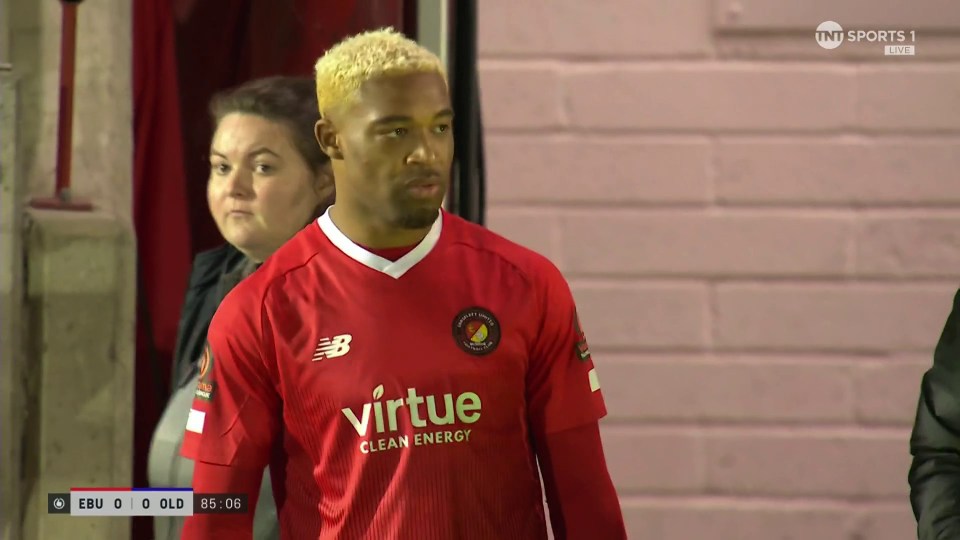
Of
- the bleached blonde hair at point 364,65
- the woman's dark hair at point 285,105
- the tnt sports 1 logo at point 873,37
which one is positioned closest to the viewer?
the bleached blonde hair at point 364,65

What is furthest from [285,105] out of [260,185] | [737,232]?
[737,232]

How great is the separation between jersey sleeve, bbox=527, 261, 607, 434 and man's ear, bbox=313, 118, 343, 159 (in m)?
0.23

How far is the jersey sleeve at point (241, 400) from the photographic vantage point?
1171 mm

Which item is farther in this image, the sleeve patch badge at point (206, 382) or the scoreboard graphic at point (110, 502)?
the scoreboard graphic at point (110, 502)

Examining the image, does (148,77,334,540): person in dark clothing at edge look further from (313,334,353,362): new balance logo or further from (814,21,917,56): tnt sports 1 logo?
(814,21,917,56): tnt sports 1 logo

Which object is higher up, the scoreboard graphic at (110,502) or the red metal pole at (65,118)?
the red metal pole at (65,118)

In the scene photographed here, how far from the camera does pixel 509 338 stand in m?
1.18

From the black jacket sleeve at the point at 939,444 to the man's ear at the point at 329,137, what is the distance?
27.7 inches

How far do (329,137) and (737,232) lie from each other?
597 millimetres

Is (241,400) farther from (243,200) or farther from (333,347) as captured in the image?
(243,200)

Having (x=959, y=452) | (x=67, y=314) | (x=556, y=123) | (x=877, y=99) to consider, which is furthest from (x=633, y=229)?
(x=67, y=314)

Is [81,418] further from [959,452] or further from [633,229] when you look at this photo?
[959,452]

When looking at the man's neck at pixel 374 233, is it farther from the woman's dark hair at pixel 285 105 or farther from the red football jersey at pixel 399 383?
the woman's dark hair at pixel 285 105

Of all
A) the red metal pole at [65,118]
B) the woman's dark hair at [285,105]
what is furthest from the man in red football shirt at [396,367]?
the red metal pole at [65,118]
